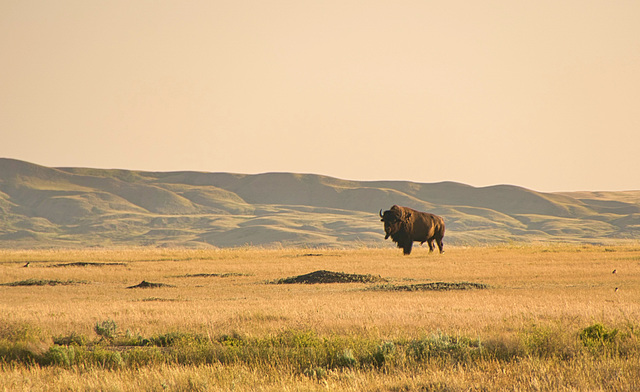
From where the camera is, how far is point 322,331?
51.8 ft

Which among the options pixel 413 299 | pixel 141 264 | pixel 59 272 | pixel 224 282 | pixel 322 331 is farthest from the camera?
pixel 141 264

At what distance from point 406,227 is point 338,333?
3397 cm

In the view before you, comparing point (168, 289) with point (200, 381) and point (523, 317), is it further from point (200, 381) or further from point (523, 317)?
point (200, 381)

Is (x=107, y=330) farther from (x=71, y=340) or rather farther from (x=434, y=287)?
(x=434, y=287)

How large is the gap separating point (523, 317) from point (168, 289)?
1599 cm

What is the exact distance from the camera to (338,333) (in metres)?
15.7

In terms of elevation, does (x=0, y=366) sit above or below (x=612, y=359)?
below

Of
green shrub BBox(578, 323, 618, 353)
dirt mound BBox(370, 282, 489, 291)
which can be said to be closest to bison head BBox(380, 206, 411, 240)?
dirt mound BBox(370, 282, 489, 291)

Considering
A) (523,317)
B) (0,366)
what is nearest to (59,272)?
(0,366)

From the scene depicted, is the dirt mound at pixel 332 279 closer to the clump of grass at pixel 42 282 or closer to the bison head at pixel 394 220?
the clump of grass at pixel 42 282

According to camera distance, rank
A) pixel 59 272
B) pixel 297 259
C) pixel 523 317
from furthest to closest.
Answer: pixel 297 259 < pixel 59 272 < pixel 523 317

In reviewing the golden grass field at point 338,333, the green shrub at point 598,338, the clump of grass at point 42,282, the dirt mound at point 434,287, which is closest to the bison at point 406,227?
the golden grass field at point 338,333

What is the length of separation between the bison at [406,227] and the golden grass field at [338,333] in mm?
16769

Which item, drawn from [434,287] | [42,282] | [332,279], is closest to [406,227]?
[332,279]
